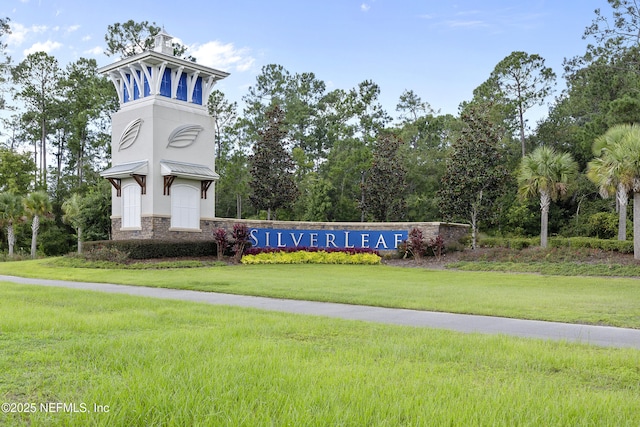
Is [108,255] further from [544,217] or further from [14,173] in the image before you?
[14,173]

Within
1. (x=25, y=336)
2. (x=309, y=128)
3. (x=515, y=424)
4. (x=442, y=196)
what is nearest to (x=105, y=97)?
(x=309, y=128)

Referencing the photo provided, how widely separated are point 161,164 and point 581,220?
87.3ft

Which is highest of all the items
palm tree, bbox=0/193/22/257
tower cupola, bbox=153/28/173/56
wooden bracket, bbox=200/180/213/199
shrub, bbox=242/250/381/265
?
tower cupola, bbox=153/28/173/56

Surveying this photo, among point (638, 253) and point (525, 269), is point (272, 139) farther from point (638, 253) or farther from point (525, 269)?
point (638, 253)

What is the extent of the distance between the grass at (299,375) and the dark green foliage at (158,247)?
56.9 ft

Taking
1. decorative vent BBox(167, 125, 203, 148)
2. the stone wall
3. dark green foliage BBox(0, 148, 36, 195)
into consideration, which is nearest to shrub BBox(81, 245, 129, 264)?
the stone wall

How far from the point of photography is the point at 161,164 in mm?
27109

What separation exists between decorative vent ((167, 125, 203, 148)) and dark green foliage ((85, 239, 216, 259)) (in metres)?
5.49

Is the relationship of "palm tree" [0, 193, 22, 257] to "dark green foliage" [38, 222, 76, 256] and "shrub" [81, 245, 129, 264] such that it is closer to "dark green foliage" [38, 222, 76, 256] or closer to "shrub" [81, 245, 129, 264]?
"dark green foliage" [38, 222, 76, 256]

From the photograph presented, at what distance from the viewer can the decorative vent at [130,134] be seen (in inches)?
1085

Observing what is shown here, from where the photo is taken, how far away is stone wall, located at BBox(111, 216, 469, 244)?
26766 millimetres

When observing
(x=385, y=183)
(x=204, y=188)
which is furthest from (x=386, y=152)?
(x=204, y=188)

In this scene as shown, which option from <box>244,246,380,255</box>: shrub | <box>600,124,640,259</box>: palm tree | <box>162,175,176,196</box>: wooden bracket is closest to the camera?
<box>600,124,640,259</box>: palm tree

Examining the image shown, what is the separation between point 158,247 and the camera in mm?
24734
